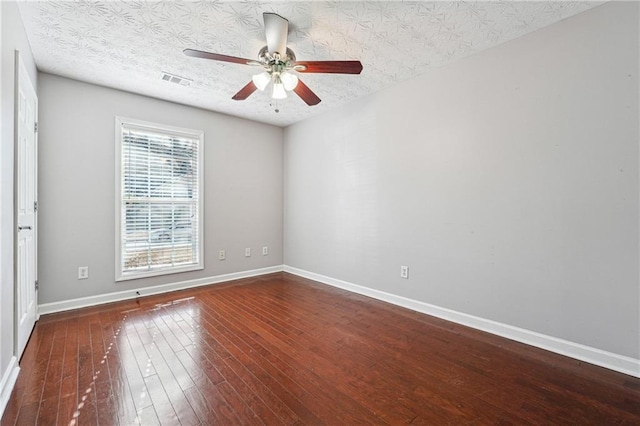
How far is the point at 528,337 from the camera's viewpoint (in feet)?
7.70

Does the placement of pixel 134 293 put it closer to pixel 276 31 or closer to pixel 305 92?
pixel 305 92

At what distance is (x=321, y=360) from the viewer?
211cm

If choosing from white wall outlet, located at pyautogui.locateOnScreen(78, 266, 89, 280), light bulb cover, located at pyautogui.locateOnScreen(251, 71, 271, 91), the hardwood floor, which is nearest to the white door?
the hardwood floor

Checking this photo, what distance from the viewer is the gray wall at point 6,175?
66.7 inches

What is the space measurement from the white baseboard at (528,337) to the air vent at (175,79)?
10.9 feet

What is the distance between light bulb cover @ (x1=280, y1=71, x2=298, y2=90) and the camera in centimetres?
228

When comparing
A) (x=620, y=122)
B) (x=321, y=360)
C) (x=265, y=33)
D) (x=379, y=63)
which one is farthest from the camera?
(x=379, y=63)

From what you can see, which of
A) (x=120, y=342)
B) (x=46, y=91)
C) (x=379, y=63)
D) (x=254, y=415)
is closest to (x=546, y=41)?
(x=379, y=63)

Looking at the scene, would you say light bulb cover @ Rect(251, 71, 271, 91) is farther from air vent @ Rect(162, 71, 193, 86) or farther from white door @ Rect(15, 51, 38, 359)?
white door @ Rect(15, 51, 38, 359)

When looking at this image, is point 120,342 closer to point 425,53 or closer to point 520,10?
point 425,53

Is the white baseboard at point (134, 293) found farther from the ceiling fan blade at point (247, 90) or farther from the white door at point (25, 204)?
the ceiling fan blade at point (247, 90)

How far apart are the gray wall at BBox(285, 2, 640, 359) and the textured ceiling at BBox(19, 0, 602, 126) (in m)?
0.33

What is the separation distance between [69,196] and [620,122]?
5.03 meters

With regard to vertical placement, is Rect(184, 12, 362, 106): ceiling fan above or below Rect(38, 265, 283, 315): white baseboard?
above
